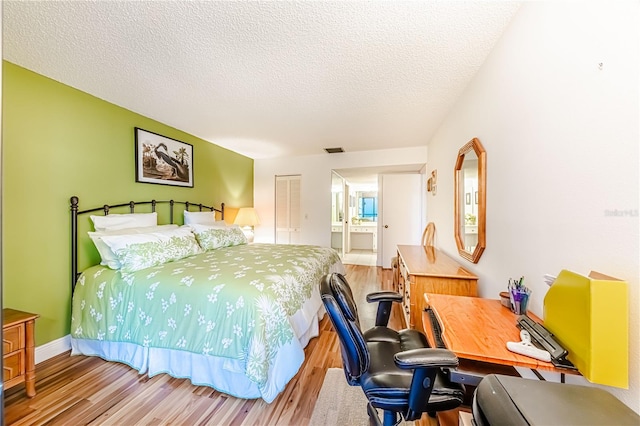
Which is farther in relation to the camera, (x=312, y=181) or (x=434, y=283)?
(x=312, y=181)

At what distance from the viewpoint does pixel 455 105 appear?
269 centimetres

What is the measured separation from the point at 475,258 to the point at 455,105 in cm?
170

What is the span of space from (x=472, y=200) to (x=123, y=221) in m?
3.43

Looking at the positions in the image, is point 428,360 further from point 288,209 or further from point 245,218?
point 288,209

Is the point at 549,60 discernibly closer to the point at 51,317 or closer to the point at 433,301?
the point at 433,301

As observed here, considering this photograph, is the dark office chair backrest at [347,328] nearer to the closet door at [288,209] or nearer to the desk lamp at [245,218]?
the desk lamp at [245,218]

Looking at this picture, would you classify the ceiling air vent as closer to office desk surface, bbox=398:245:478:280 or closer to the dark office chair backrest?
office desk surface, bbox=398:245:478:280

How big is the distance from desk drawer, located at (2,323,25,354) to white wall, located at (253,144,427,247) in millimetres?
4058

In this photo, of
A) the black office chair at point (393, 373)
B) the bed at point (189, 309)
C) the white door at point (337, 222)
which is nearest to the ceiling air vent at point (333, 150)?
the white door at point (337, 222)

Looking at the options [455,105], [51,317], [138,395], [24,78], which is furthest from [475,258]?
[24,78]

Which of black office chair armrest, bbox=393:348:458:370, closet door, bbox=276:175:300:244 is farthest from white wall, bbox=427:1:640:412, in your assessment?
closet door, bbox=276:175:300:244

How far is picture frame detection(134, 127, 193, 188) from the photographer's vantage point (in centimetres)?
304

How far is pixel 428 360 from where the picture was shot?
1.01 metres

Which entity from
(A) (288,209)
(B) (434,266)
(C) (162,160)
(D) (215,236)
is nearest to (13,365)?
(D) (215,236)
